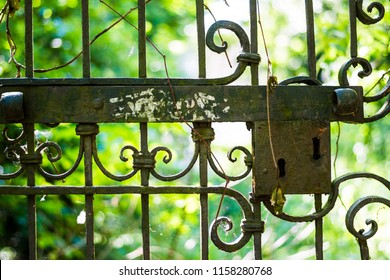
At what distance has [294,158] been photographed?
150 centimetres

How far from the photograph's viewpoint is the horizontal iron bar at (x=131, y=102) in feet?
4.81

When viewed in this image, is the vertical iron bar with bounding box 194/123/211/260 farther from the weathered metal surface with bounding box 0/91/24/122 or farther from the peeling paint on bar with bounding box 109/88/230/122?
the weathered metal surface with bounding box 0/91/24/122

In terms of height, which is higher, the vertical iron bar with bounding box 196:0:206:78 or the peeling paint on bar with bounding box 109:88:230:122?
the vertical iron bar with bounding box 196:0:206:78

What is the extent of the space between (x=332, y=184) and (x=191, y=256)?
2.40m

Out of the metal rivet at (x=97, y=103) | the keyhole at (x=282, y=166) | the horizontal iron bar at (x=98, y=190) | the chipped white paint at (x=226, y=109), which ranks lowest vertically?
the horizontal iron bar at (x=98, y=190)

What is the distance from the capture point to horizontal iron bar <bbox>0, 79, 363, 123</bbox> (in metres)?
1.47

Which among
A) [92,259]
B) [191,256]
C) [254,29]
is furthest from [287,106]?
[191,256]

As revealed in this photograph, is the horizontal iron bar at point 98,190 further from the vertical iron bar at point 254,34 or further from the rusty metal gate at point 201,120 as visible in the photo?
the vertical iron bar at point 254,34

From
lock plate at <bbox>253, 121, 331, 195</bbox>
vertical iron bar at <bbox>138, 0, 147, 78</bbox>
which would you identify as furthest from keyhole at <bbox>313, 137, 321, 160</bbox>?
vertical iron bar at <bbox>138, 0, 147, 78</bbox>

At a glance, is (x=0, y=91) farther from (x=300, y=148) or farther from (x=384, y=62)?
(x=384, y=62)

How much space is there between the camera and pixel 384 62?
100 inches

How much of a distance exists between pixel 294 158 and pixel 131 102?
1.43 ft

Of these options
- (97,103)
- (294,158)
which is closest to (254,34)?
Result: (294,158)

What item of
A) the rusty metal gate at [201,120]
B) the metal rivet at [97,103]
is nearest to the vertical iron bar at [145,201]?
the rusty metal gate at [201,120]
